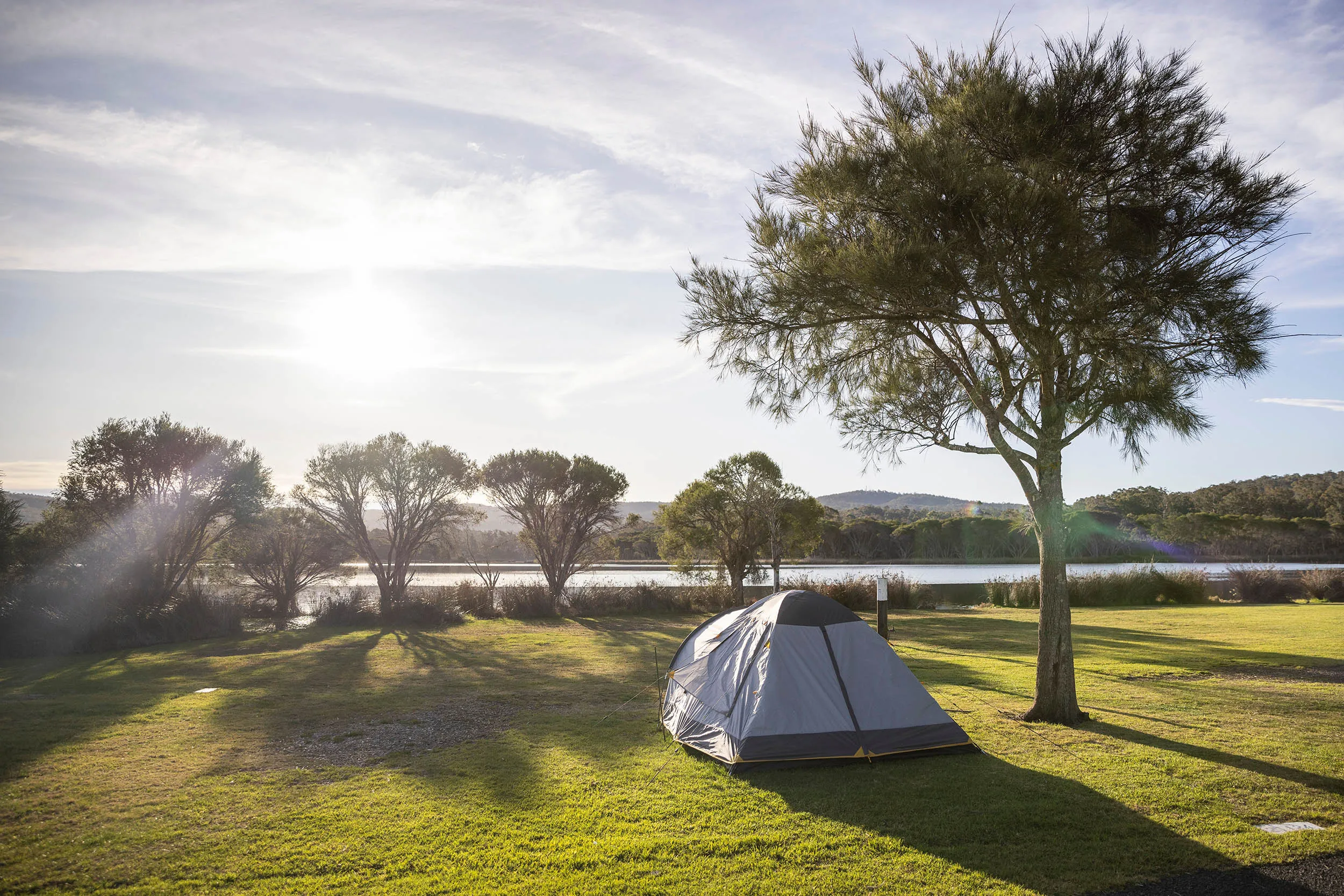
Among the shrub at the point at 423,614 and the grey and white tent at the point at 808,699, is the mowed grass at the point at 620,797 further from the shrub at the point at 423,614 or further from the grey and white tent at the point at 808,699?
the shrub at the point at 423,614

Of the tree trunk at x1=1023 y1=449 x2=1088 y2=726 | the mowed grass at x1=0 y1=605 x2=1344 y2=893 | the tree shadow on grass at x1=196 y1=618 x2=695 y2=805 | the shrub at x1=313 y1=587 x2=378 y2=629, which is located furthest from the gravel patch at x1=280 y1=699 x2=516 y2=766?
the shrub at x1=313 y1=587 x2=378 y2=629

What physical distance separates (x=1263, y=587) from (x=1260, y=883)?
81.6 ft

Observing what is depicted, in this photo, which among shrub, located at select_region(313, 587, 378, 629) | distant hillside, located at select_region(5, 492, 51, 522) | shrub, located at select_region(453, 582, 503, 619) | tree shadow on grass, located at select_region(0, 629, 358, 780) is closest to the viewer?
tree shadow on grass, located at select_region(0, 629, 358, 780)

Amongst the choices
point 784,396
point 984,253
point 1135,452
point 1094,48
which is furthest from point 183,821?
point 1094,48

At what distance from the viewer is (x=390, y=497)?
22.5 meters

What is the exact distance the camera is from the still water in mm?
26734

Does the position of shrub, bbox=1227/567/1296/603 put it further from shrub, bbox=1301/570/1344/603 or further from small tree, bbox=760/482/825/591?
small tree, bbox=760/482/825/591

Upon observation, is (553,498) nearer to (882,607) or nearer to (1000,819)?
(882,607)

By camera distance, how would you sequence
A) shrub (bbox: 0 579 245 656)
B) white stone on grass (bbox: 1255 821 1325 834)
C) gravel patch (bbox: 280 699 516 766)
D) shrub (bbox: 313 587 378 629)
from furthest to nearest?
1. shrub (bbox: 313 587 378 629)
2. shrub (bbox: 0 579 245 656)
3. gravel patch (bbox: 280 699 516 766)
4. white stone on grass (bbox: 1255 821 1325 834)

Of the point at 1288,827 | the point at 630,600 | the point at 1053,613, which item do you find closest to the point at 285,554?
the point at 630,600

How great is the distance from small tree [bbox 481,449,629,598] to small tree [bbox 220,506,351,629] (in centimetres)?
520

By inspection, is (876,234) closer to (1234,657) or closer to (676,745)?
(676,745)

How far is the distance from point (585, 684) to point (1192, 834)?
7.78 m

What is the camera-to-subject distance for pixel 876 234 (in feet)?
22.9
